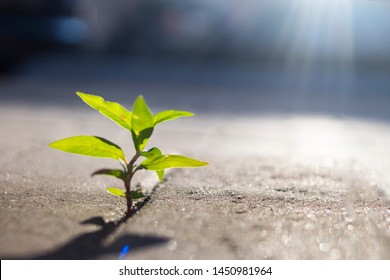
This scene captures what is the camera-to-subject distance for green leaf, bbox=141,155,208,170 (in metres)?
1.48

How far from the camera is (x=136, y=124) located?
148 cm

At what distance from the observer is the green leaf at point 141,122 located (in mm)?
1443

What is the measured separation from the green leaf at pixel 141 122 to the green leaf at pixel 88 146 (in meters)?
0.07

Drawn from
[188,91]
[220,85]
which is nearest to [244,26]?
[220,85]

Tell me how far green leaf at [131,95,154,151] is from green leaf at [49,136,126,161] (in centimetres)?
7

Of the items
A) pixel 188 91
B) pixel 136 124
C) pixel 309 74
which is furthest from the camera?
pixel 309 74

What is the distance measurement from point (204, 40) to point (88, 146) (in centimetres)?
1003

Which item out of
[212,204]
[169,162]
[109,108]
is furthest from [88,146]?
[212,204]

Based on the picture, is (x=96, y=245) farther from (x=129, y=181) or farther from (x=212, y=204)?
Result: (x=212, y=204)

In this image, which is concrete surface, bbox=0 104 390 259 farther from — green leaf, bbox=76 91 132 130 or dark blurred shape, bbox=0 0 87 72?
dark blurred shape, bbox=0 0 87 72

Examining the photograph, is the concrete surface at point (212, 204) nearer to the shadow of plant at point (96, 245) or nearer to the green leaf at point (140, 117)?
the shadow of plant at point (96, 245)

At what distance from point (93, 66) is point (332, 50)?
521 centimetres

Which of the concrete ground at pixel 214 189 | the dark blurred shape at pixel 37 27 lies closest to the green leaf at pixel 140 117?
the concrete ground at pixel 214 189

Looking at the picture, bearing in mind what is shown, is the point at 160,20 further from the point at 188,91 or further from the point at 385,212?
the point at 385,212
